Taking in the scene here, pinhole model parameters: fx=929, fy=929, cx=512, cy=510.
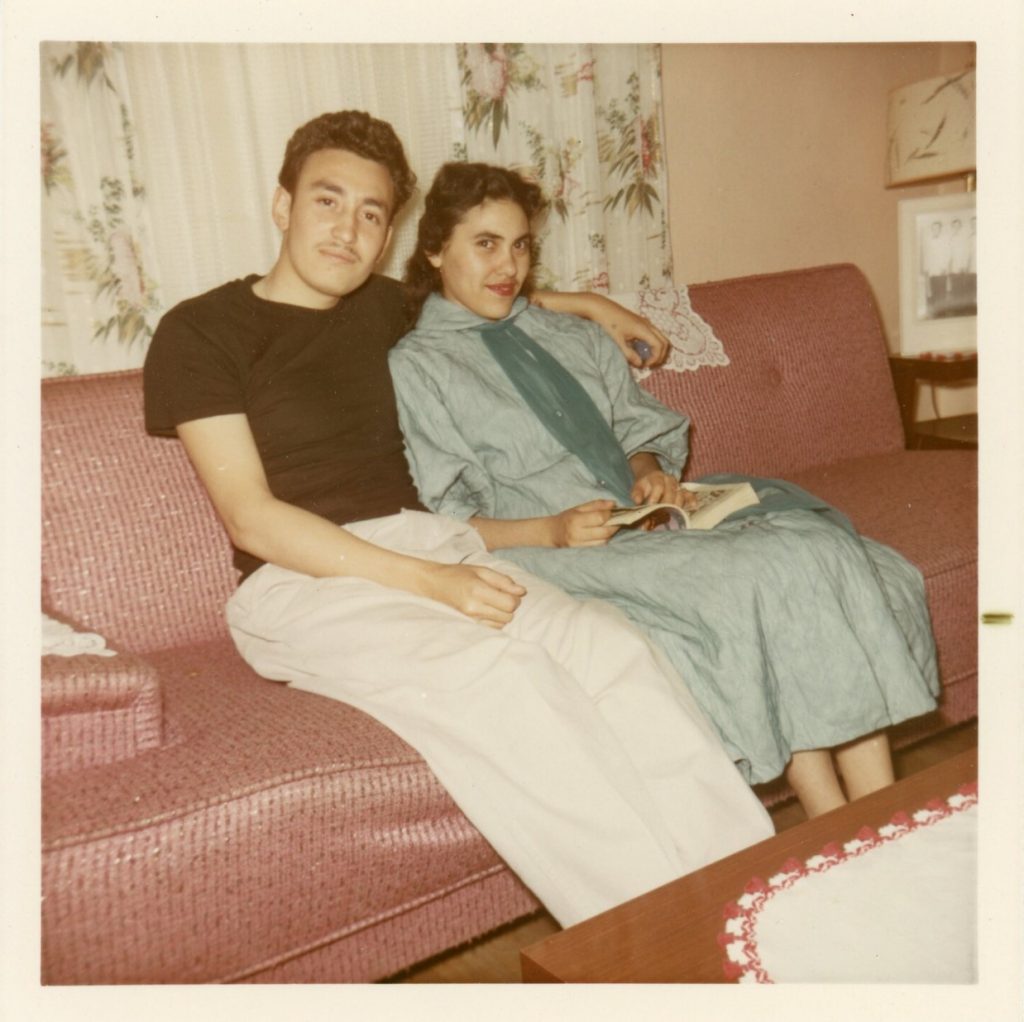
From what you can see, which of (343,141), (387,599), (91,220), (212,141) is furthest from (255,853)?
(212,141)

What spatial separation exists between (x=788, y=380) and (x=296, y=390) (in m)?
1.15

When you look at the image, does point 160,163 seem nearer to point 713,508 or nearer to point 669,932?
point 713,508

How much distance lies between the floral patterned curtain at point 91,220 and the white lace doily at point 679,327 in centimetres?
95

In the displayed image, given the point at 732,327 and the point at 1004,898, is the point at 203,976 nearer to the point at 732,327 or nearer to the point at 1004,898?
the point at 1004,898

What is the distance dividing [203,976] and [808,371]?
167cm

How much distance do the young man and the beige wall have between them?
53.4 inches

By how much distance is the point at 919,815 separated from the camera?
2.73 ft

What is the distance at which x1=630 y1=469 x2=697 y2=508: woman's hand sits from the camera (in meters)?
1.52

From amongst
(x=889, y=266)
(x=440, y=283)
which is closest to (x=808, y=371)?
(x=440, y=283)

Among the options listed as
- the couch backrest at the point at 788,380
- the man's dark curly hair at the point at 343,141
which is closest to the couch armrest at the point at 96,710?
the man's dark curly hair at the point at 343,141

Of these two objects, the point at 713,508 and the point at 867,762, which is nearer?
the point at 867,762

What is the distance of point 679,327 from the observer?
1978mm

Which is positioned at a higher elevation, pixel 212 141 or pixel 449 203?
pixel 212 141

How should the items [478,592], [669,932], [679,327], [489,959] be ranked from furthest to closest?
A: [679,327] → [489,959] → [478,592] → [669,932]
